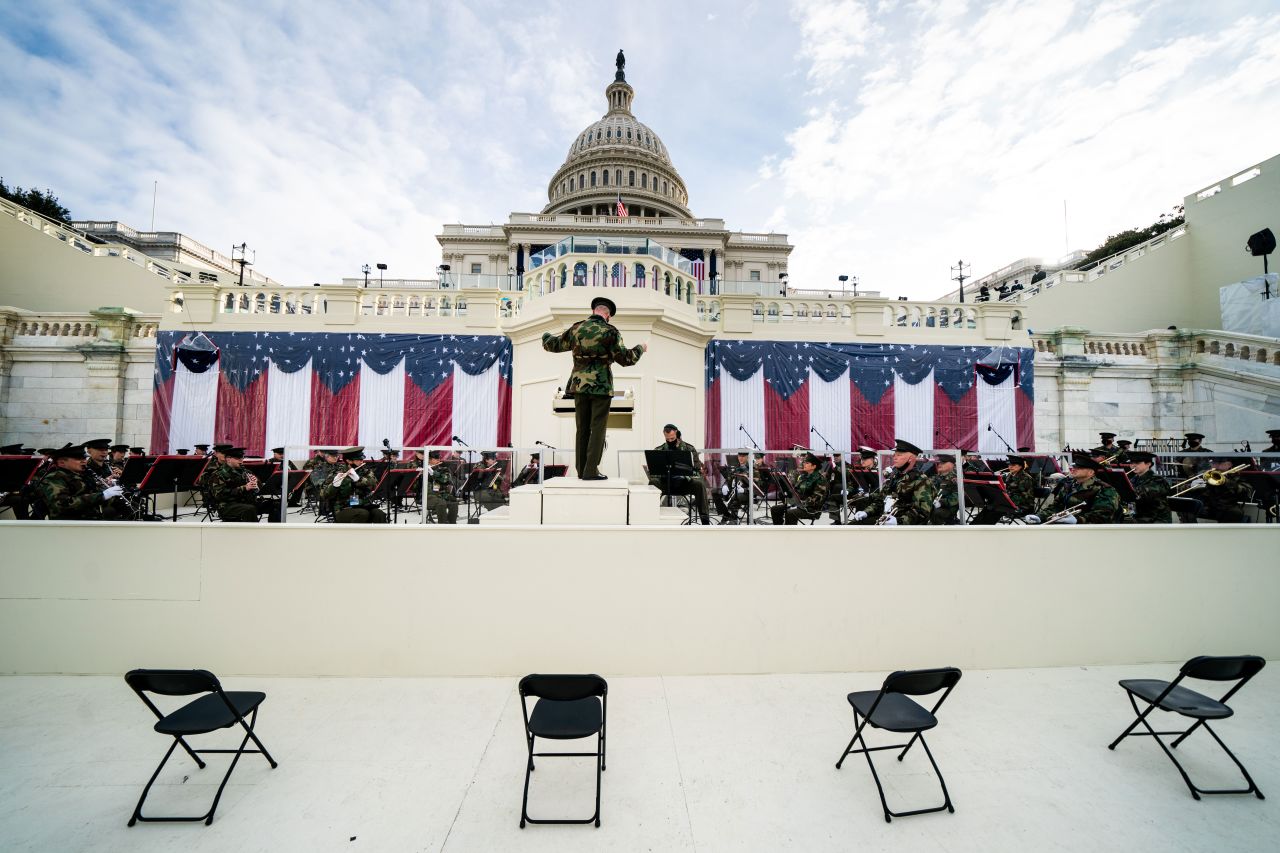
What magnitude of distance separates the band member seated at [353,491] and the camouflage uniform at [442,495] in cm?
76

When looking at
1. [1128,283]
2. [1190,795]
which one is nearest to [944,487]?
[1190,795]

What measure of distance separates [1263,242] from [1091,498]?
2275 centimetres

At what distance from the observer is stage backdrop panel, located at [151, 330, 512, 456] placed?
1298 cm

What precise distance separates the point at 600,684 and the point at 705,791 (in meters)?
1.01

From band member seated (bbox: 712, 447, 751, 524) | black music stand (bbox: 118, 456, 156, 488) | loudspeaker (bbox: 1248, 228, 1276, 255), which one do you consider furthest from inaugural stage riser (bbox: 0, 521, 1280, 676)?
loudspeaker (bbox: 1248, 228, 1276, 255)

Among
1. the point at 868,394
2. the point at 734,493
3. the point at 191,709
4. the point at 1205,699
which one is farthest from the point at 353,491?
the point at 868,394

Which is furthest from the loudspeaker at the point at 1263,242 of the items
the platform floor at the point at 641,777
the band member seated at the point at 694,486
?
the band member seated at the point at 694,486

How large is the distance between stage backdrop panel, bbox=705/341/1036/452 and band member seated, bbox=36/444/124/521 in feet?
37.0

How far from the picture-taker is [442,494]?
7383 mm

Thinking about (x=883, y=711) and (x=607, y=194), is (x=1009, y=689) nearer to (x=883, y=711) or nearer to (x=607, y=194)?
(x=883, y=711)

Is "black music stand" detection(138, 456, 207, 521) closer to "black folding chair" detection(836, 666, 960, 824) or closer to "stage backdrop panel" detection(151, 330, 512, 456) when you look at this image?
"stage backdrop panel" detection(151, 330, 512, 456)

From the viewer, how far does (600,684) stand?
8.83 feet

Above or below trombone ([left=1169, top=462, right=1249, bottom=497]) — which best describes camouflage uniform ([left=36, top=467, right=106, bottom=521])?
below

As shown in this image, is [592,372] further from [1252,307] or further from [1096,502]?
[1252,307]
